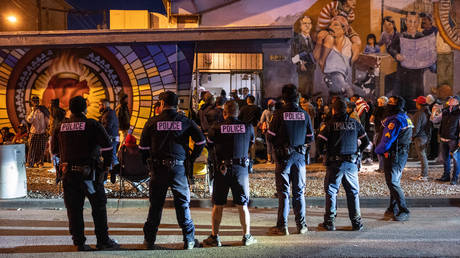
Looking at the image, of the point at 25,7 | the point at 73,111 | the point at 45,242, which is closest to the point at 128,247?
the point at 45,242

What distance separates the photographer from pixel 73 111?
5895mm

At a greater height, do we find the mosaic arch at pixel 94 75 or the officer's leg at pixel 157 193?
the mosaic arch at pixel 94 75

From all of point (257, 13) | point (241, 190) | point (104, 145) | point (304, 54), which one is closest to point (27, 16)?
point (257, 13)

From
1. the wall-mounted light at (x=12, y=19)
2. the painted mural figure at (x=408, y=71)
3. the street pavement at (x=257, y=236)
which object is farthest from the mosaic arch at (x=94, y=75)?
the painted mural figure at (x=408, y=71)

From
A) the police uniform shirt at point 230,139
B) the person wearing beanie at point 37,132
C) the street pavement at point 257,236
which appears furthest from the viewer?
the person wearing beanie at point 37,132

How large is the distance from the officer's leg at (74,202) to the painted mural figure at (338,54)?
425 inches

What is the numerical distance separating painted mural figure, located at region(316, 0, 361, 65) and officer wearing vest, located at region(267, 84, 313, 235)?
908cm

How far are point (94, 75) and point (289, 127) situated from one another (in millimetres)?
9802

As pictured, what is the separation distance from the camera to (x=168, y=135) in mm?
5719

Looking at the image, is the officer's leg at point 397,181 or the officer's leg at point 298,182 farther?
the officer's leg at point 397,181

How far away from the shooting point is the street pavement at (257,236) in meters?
5.70

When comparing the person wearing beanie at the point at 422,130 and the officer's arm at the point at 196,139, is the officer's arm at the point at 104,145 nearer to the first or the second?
the officer's arm at the point at 196,139

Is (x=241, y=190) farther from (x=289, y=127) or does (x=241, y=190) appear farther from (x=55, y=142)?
(x=55, y=142)

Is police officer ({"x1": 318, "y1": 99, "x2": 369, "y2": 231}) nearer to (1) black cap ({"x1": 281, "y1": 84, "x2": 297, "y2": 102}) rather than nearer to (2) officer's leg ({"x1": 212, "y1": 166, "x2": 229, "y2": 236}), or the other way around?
(1) black cap ({"x1": 281, "y1": 84, "x2": 297, "y2": 102})
